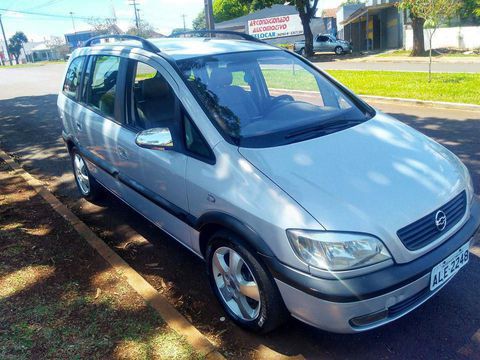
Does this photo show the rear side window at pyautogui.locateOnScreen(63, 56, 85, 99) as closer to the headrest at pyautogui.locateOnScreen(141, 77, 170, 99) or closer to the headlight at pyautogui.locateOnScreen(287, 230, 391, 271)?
the headrest at pyautogui.locateOnScreen(141, 77, 170, 99)

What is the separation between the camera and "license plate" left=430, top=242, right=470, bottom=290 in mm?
2501

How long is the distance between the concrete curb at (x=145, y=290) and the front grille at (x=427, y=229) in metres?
1.26

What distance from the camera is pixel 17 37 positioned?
4107 inches

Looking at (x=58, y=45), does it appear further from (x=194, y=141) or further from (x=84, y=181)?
(x=194, y=141)

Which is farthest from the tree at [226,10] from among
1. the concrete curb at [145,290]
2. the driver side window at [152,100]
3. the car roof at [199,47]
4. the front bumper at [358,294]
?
the front bumper at [358,294]

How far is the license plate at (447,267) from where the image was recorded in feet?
8.21

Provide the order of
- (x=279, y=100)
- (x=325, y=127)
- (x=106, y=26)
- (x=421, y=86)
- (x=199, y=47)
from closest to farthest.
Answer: (x=325, y=127) → (x=279, y=100) → (x=199, y=47) → (x=421, y=86) → (x=106, y=26)

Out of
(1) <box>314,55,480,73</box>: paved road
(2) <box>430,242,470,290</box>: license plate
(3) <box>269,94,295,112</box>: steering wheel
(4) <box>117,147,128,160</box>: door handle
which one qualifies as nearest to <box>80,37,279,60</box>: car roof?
(3) <box>269,94,295,112</box>: steering wheel

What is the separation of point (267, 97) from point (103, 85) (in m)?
1.74

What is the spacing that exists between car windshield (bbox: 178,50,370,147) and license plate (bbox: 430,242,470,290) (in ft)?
3.79

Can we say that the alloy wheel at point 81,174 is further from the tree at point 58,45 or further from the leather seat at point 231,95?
the tree at point 58,45

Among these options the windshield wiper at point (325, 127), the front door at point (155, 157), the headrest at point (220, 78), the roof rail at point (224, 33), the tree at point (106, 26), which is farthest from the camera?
the tree at point (106, 26)

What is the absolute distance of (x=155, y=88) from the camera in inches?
139

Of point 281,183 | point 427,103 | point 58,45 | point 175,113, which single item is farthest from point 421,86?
point 58,45
